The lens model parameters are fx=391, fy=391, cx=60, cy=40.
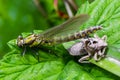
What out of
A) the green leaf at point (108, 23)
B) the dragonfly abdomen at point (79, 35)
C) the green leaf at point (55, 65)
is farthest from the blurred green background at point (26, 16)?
the dragonfly abdomen at point (79, 35)

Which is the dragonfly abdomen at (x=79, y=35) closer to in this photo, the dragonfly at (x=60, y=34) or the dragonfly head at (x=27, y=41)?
the dragonfly at (x=60, y=34)

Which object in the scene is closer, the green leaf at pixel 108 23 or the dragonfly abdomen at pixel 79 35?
the green leaf at pixel 108 23

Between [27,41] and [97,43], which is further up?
[27,41]

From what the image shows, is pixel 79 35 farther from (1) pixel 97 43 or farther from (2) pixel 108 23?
(2) pixel 108 23

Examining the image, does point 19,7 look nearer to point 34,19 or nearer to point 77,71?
point 34,19

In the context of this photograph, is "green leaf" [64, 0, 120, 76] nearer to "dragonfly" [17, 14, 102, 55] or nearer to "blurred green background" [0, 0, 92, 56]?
"dragonfly" [17, 14, 102, 55]

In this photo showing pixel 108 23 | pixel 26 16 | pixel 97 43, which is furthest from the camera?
pixel 26 16

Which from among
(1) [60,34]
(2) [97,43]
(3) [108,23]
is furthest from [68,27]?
(3) [108,23]
